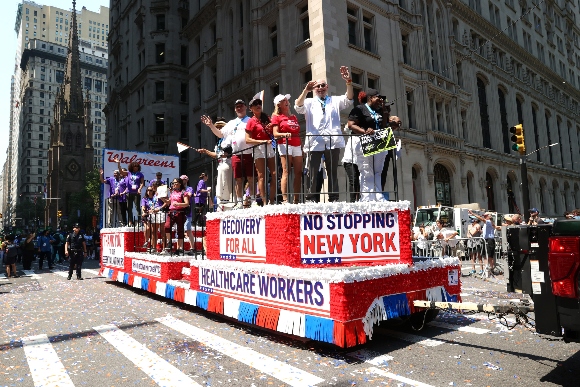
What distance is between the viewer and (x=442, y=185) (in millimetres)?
26812

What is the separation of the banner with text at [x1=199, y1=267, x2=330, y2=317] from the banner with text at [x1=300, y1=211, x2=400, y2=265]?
441 mm

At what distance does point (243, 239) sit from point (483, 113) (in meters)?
32.8

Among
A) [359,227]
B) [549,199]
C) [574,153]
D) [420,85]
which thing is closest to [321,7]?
[420,85]

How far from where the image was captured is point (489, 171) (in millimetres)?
32125

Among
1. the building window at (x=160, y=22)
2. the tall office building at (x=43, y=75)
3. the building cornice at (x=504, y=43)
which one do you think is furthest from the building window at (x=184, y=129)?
the tall office building at (x=43, y=75)

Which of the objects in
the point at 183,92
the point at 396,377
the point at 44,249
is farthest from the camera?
the point at 183,92

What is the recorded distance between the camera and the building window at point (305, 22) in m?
21.6

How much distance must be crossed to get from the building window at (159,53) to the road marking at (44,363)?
33733mm

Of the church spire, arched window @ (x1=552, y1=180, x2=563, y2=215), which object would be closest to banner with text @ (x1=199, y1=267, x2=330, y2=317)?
arched window @ (x1=552, y1=180, x2=563, y2=215)

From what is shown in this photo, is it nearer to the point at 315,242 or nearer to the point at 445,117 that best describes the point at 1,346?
the point at 315,242

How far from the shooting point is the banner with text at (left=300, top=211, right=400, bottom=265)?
5.51 meters

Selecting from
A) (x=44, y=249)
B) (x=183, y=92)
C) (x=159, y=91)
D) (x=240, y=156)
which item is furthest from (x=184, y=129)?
(x=240, y=156)

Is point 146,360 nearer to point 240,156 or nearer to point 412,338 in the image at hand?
point 412,338

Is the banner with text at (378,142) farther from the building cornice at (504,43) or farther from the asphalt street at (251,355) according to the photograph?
the building cornice at (504,43)
